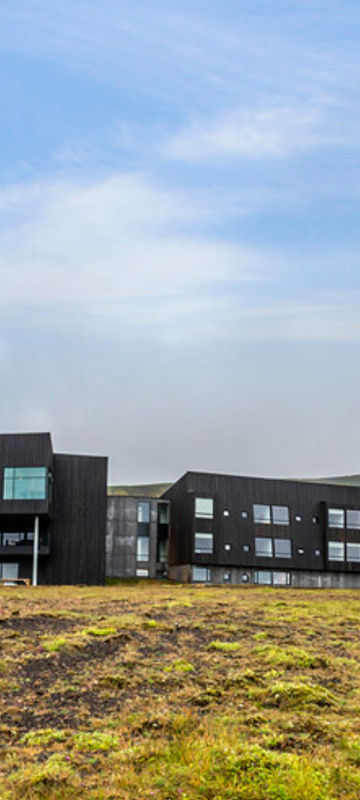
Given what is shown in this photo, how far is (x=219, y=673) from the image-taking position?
16.9 m

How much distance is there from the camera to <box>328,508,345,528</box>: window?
236 ft

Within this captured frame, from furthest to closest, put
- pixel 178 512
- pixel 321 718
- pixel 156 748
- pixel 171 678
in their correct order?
pixel 178 512, pixel 171 678, pixel 321 718, pixel 156 748

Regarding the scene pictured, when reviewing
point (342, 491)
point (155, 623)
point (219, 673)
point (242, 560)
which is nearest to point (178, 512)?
point (242, 560)

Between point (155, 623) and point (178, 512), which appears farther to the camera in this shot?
point (178, 512)

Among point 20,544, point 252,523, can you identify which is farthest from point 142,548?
point 20,544

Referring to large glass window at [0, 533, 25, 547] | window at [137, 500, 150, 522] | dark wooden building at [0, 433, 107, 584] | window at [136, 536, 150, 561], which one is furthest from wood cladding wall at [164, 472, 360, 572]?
large glass window at [0, 533, 25, 547]

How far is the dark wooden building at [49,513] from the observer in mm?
58375

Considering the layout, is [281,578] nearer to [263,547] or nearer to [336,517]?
[263,547]

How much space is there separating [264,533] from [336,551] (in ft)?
22.5

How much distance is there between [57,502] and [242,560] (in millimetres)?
16398

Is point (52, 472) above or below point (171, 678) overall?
above

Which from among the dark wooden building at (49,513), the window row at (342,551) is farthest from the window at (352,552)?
the dark wooden building at (49,513)

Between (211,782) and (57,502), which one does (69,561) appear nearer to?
(57,502)

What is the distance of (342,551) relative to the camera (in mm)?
71188
